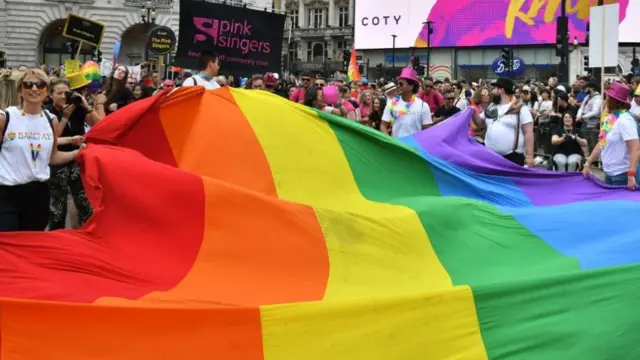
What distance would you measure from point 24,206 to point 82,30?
9.71 meters

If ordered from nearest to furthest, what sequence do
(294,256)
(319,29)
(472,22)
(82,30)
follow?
(294,256)
(82,30)
(472,22)
(319,29)

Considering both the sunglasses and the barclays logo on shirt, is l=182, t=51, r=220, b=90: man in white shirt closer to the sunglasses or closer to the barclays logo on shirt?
the sunglasses

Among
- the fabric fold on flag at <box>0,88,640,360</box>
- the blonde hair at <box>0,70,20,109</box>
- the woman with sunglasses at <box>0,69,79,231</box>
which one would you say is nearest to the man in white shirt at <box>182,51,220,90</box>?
the fabric fold on flag at <box>0,88,640,360</box>

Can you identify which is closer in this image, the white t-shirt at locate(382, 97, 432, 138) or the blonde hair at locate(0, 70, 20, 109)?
the blonde hair at locate(0, 70, 20, 109)

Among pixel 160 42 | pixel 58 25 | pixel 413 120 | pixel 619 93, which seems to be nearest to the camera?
pixel 619 93

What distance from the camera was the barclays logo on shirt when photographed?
66000 mm

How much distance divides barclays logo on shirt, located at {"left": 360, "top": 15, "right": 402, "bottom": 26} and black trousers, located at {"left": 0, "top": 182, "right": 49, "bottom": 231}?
62227 millimetres

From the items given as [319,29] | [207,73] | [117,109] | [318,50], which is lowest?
[117,109]

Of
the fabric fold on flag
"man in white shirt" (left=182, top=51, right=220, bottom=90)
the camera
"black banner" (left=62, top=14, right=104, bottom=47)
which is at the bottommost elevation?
the fabric fold on flag

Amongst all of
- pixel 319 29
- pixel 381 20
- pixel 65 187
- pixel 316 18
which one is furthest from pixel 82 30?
pixel 316 18

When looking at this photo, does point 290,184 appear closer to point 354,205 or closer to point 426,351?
point 354,205

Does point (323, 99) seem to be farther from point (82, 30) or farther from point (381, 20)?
point (381, 20)

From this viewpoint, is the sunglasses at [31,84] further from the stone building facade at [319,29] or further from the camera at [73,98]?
the stone building facade at [319,29]

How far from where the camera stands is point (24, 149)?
17.4 ft
